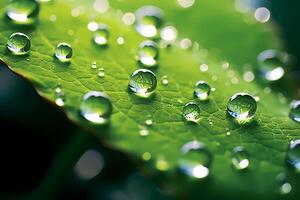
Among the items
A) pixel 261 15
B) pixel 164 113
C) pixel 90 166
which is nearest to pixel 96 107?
pixel 164 113

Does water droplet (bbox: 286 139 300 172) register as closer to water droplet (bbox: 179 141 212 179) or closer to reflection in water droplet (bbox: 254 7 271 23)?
water droplet (bbox: 179 141 212 179)

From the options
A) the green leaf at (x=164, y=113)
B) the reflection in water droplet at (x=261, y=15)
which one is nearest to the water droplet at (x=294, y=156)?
the green leaf at (x=164, y=113)

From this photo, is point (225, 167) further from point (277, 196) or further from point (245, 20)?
point (245, 20)

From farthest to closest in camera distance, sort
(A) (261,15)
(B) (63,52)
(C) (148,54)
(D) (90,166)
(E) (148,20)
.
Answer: (A) (261,15), (D) (90,166), (E) (148,20), (C) (148,54), (B) (63,52)

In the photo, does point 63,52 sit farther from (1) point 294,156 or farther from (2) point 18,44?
(1) point 294,156

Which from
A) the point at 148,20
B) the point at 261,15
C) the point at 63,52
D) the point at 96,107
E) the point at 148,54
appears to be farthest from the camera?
the point at 261,15

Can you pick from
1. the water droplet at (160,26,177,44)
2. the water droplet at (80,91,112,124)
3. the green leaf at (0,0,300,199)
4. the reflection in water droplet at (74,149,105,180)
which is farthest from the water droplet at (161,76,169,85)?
the reflection in water droplet at (74,149,105,180)

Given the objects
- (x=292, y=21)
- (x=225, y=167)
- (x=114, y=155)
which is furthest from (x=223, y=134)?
(x=292, y=21)

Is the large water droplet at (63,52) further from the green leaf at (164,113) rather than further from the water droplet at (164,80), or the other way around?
the water droplet at (164,80)
